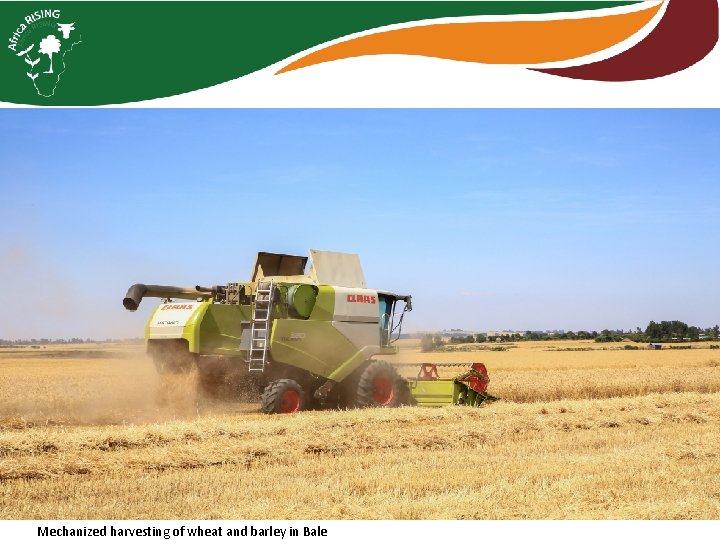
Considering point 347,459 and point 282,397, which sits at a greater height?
point 282,397

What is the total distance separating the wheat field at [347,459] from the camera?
24.9 ft

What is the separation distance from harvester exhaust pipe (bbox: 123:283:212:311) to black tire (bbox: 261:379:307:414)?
7.35ft

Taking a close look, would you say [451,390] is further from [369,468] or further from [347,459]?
[369,468]

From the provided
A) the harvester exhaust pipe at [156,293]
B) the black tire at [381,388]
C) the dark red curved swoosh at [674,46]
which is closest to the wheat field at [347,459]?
the black tire at [381,388]

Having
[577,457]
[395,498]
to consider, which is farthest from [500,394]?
[395,498]

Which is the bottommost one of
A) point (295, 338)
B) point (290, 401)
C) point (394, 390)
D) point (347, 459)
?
point (347, 459)

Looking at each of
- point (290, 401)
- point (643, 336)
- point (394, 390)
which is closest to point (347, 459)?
point (290, 401)

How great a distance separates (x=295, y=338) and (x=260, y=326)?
0.70m

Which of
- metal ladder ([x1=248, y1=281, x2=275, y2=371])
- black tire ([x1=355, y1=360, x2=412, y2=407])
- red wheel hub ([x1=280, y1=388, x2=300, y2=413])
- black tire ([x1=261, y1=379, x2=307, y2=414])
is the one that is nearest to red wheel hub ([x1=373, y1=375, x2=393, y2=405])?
black tire ([x1=355, y1=360, x2=412, y2=407])

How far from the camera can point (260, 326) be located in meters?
15.3

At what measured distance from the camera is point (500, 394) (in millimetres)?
20766

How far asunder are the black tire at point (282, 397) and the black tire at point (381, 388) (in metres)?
1.36

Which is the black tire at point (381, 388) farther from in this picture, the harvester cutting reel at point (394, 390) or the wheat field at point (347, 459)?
the wheat field at point (347, 459)

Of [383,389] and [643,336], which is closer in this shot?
[383,389]
